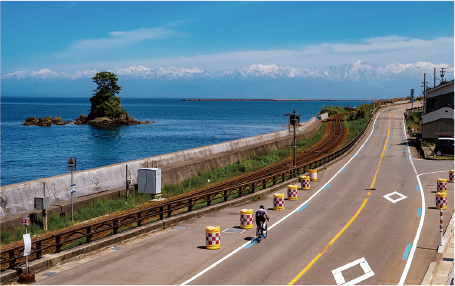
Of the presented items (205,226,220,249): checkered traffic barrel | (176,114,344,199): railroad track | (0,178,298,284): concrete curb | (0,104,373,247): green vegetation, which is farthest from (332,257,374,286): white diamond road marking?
(176,114,344,199): railroad track

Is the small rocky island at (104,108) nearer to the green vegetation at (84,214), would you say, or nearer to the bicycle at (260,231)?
the green vegetation at (84,214)

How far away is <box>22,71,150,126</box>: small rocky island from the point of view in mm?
138125

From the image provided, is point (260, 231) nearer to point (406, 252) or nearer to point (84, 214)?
point (406, 252)

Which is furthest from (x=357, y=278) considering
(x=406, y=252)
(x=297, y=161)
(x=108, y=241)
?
(x=297, y=161)

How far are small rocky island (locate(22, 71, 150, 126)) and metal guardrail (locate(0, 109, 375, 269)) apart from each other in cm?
9578

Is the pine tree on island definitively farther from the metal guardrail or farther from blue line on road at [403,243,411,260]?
blue line on road at [403,243,411,260]

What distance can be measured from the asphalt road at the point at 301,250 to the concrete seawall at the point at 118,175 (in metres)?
9.04

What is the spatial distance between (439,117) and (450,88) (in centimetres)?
1346

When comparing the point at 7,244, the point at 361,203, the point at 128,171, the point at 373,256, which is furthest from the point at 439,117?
the point at 7,244

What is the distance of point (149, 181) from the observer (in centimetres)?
3222

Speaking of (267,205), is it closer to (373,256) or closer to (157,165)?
(373,256)

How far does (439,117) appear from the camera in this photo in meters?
62.9

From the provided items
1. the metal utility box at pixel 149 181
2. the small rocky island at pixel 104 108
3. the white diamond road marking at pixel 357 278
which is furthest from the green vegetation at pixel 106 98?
the white diamond road marking at pixel 357 278

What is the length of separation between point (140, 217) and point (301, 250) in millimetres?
6884
